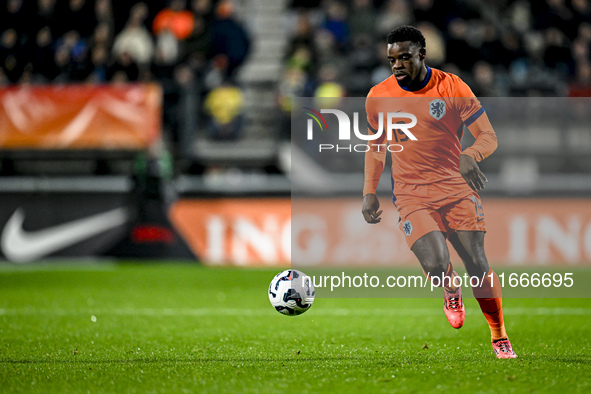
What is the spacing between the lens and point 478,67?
43.0 ft

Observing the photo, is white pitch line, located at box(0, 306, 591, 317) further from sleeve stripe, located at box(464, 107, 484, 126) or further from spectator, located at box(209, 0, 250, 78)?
spectator, located at box(209, 0, 250, 78)

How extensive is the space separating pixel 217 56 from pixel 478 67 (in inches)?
177

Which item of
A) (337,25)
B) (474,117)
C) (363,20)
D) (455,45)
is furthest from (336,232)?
(474,117)

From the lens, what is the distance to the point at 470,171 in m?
4.99

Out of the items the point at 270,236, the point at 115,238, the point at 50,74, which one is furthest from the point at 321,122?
the point at 50,74

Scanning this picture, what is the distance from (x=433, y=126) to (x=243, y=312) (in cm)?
335

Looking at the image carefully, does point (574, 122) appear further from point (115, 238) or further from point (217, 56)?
point (115, 238)

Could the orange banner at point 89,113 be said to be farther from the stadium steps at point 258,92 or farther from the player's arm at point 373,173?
the player's arm at point 373,173

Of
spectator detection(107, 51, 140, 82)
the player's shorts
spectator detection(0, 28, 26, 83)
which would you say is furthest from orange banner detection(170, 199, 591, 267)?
the player's shorts

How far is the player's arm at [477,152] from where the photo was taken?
500 centimetres

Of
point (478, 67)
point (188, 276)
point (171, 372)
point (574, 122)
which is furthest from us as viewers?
point (478, 67)

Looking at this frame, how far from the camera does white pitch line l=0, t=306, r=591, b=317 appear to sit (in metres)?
7.66

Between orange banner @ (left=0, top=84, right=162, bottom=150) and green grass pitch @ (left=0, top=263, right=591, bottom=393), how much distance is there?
3.67m

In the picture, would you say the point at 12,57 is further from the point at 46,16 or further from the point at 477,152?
the point at 477,152
